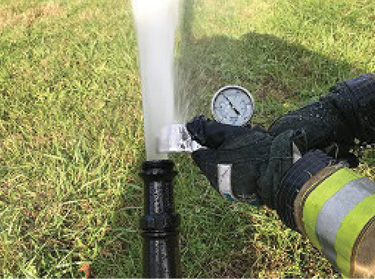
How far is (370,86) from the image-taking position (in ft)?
6.98

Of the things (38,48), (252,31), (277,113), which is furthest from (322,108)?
(38,48)

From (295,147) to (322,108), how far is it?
0.60 metres

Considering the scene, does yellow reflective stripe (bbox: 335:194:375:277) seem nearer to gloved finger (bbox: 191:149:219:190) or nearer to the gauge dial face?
gloved finger (bbox: 191:149:219:190)

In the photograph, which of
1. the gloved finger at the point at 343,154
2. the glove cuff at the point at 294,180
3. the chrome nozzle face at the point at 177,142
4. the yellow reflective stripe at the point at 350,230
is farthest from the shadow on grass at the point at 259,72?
the yellow reflective stripe at the point at 350,230

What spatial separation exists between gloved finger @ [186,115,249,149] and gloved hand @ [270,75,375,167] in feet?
1.18

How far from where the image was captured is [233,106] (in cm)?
230

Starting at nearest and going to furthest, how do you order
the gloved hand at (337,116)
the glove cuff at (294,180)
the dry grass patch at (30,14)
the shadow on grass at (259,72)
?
the glove cuff at (294,180)
the gloved hand at (337,116)
the shadow on grass at (259,72)
the dry grass patch at (30,14)

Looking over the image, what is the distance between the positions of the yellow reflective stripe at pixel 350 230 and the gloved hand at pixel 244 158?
1.00ft

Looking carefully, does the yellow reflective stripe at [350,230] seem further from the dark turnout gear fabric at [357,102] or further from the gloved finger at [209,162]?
the dark turnout gear fabric at [357,102]

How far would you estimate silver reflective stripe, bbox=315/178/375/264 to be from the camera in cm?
137

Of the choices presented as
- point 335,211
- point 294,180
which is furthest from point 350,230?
point 294,180

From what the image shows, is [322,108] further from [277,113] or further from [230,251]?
[277,113]

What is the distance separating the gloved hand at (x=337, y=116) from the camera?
210 centimetres

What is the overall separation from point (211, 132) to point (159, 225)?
409 millimetres
